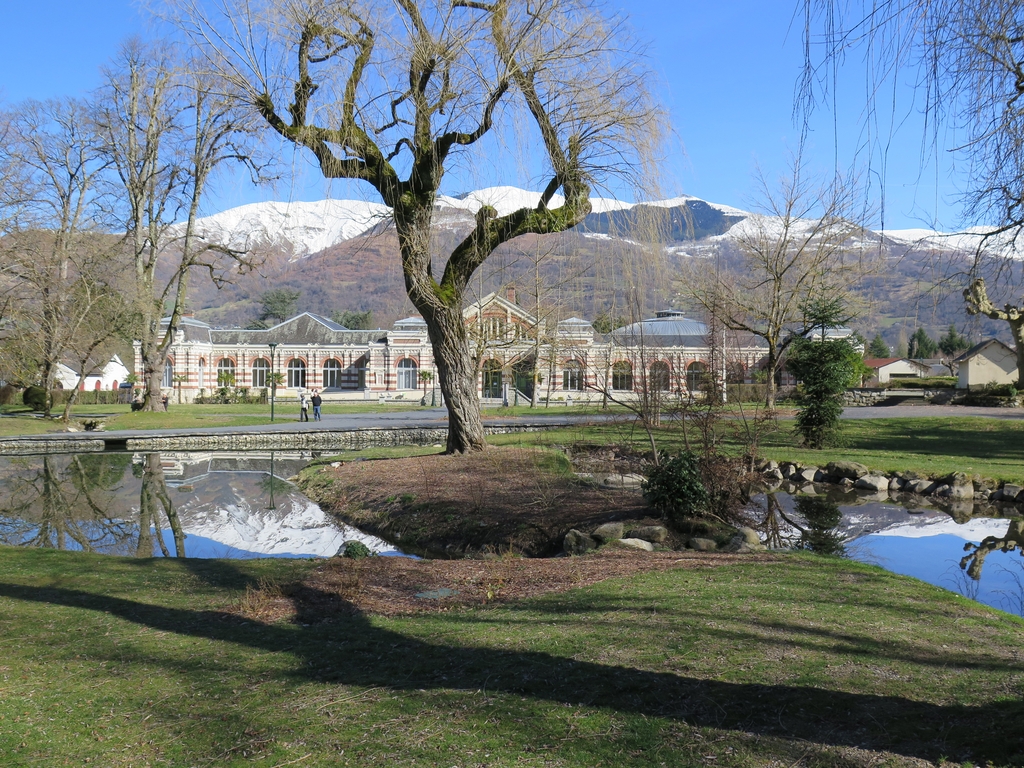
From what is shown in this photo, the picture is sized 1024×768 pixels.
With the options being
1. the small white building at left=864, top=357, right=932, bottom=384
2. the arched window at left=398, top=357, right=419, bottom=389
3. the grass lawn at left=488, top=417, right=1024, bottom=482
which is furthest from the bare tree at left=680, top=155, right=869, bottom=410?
the small white building at left=864, top=357, right=932, bottom=384

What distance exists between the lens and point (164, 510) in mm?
13836

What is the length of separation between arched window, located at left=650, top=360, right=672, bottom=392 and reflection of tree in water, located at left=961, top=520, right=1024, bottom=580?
172 inches

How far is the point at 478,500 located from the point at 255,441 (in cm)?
1621

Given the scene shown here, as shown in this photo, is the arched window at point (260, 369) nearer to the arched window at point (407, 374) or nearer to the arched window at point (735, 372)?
the arched window at point (407, 374)

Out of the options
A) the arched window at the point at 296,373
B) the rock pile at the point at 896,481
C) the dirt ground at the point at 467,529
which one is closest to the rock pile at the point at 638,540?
the dirt ground at the point at 467,529

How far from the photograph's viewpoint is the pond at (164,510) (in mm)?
11008

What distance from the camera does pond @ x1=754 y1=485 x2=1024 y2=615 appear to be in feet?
28.5

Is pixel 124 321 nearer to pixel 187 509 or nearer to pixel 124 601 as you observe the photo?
pixel 187 509

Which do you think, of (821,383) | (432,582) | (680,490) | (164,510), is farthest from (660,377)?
(821,383)

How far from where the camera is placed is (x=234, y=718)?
370cm

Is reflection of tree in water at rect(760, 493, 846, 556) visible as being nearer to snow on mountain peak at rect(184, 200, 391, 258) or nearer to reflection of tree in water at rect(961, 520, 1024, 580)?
reflection of tree in water at rect(961, 520, 1024, 580)

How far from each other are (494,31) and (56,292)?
77.3 ft

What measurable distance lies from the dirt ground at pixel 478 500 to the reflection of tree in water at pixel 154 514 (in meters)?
2.70

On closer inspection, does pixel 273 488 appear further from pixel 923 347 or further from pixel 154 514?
pixel 923 347
